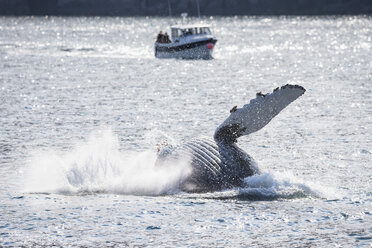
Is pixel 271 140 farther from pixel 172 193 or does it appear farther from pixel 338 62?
pixel 338 62

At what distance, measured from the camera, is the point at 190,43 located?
7681cm

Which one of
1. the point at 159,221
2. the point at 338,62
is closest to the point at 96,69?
the point at 338,62

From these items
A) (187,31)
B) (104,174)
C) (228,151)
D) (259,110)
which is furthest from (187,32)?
(228,151)

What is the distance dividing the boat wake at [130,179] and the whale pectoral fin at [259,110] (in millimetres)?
1253

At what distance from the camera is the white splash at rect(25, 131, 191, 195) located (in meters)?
19.5

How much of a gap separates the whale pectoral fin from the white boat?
56.6m

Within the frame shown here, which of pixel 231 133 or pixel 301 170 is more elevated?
pixel 231 133

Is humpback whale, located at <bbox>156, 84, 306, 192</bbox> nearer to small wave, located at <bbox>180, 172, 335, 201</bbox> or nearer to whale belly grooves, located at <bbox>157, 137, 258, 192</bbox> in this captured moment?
whale belly grooves, located at <bbox>157, 137, 258, 192</bbox>

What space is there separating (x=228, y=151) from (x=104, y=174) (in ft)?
14.0

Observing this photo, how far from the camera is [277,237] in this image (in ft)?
54.3

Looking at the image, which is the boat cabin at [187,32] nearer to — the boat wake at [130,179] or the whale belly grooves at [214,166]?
the boat wake at [130,179]

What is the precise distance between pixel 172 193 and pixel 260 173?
2216mm

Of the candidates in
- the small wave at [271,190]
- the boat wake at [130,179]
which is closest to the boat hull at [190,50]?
the boat wake at [130,179]

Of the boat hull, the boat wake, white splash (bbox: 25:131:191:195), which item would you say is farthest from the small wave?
the boat hull
